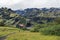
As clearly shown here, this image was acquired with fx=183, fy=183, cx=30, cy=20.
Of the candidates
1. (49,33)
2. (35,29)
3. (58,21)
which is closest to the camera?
(49,33)

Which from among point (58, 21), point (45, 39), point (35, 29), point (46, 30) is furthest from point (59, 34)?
point (35, 29)

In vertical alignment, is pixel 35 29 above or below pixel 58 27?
below

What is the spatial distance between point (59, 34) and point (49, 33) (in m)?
3.21

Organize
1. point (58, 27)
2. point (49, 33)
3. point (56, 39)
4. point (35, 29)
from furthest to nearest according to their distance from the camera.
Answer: point (35, 29), point (49, 33), point (58, 27), point (56, 39)

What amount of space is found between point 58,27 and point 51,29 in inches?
101

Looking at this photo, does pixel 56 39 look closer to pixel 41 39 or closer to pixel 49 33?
pixel 41 39

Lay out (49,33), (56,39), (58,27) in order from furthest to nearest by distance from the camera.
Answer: (49,33), (58,27), (56,39)

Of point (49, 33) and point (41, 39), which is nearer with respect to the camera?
point (41, 39)

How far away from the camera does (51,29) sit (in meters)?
43.7

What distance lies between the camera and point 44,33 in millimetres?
46938

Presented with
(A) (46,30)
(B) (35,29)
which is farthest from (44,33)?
(B) (35,29)


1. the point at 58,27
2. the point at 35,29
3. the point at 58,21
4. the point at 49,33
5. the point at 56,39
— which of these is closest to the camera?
the point at 56,39

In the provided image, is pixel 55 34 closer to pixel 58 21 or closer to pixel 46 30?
pixel 46 30

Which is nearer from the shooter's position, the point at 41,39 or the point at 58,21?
the point at 41,39
